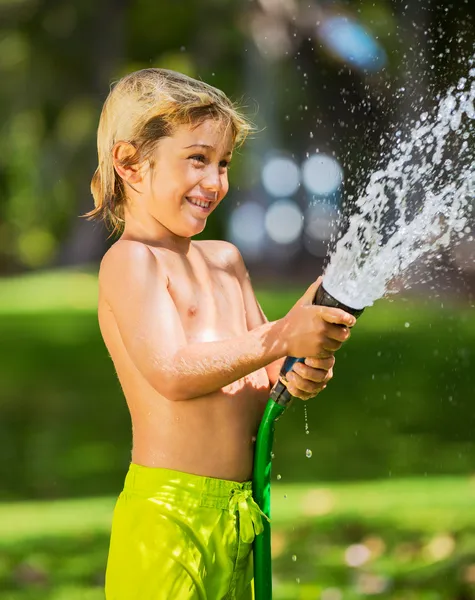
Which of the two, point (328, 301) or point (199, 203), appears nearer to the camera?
point (328, 301)

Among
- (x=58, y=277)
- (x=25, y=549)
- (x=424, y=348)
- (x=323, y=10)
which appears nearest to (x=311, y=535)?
(x=25, y=549)

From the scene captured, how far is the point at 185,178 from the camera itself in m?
2.26

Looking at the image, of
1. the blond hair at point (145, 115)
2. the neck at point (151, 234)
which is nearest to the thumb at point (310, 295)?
the neck at point (151, 234)

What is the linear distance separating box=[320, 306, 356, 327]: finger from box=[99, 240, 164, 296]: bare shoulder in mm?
391

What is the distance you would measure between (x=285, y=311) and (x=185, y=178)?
26.2ft

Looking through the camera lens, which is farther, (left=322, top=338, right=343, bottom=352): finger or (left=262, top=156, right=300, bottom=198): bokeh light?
(left=262, top=156, right=300, bottom=198): bokeh light

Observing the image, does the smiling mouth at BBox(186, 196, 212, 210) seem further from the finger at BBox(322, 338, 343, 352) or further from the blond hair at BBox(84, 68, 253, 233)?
the finger at BBox(322, 338, 343, 352)

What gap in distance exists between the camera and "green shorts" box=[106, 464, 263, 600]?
215 centimetres

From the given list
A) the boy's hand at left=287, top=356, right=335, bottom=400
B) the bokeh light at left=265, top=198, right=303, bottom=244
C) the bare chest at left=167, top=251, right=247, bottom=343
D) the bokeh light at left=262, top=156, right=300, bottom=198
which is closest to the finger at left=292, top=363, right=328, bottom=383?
the boy's hand at left=287, top=356, right=335, bottom=400

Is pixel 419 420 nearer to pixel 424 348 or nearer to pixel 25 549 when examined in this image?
pixel 424 348

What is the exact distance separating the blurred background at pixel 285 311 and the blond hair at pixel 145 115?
0.64m

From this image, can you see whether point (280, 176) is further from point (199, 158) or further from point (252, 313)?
point (199, 158)

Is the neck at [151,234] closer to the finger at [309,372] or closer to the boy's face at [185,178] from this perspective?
the boy's face at [185,178]

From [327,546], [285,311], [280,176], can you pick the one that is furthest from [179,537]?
[280,176]
